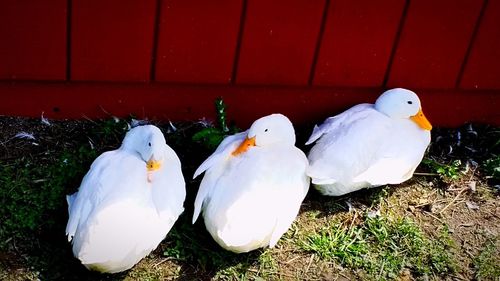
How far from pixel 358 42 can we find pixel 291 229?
0.92 meters

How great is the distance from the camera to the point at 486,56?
3492 mm

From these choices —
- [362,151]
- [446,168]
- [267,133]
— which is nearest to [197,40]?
[267,133]

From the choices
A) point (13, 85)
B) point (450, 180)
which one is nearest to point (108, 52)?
point (13, 85)

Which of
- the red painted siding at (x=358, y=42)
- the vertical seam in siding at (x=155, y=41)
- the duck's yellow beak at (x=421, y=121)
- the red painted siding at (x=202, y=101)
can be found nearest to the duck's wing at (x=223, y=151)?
the red painted siding at (x=202, y=101)

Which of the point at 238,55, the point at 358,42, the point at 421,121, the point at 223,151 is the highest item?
the point at 358,42

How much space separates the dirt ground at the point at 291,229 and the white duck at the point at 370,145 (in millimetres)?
152

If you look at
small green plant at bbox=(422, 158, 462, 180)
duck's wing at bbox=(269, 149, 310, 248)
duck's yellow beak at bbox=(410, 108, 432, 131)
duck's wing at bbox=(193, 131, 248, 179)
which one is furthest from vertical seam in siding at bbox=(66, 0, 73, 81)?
small green plant at bbox=(422, 158, 462, 180)

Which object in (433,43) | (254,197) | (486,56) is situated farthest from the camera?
(486,56)

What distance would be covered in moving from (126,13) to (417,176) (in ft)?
5.04

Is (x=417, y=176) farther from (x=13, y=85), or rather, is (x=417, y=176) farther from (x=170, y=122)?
(x=13, y=85)

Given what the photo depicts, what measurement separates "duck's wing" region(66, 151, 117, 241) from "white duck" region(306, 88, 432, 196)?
848 mm

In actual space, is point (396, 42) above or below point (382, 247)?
above

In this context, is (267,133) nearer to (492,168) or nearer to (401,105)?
(401,105)

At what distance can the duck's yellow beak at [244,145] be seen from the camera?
114 inches
